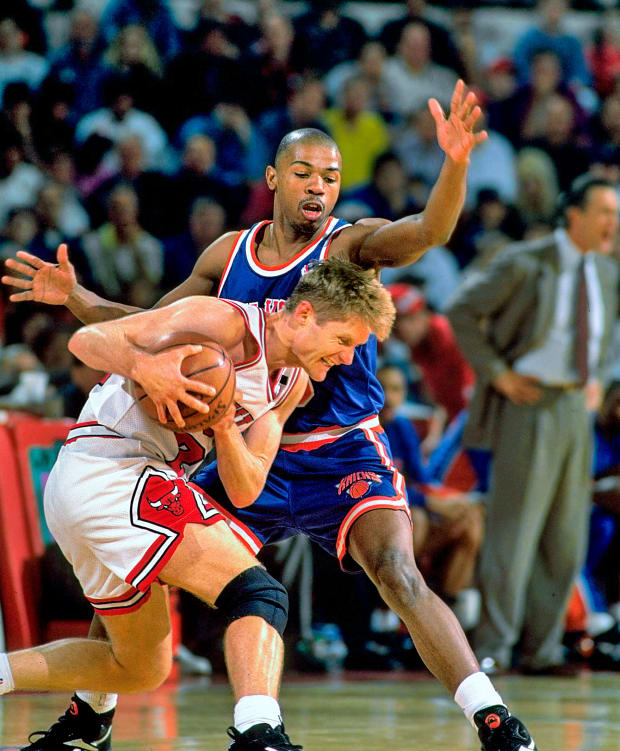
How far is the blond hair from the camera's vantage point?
384 centimetres

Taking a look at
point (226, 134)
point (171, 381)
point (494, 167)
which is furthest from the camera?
point (494, 167)

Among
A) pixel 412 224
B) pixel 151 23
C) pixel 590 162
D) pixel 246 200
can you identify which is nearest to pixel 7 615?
pixel 412 224

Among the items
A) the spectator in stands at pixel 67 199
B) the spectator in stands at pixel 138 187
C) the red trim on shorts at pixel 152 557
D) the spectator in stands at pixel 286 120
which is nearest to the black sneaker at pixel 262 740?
the red trim on shorts at pixel 152 557

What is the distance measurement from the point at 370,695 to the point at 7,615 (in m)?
1.95

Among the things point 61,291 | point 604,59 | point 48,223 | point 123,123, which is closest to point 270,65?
point 123,123

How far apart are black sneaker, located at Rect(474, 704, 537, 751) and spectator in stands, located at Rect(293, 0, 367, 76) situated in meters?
8.37

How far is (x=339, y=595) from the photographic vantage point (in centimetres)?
Result: 757

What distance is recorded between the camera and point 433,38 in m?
11.7

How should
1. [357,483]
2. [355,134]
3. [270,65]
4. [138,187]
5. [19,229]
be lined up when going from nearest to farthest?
[357,483], [19,229], [138,187], [355,134], [270,65]

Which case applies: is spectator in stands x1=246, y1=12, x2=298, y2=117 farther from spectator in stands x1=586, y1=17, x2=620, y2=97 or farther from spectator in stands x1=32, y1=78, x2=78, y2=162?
spectator in stands x1=586, y1=17, x2=620, y2=97

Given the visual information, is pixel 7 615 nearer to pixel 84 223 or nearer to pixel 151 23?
pixel 84 223

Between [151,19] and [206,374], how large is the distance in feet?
26.1

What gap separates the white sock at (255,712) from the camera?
3365 millimetres

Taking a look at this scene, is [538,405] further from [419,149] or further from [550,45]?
[550,45]
